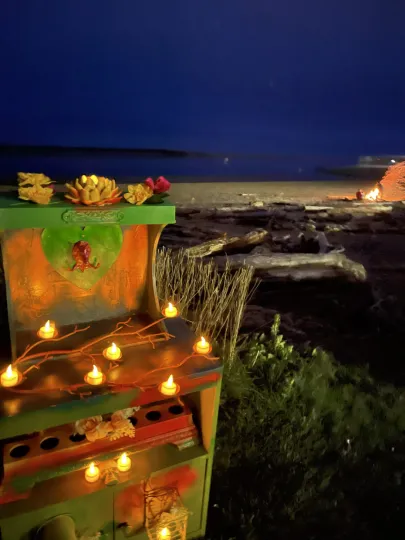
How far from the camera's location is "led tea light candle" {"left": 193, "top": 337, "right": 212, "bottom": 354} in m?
1.53

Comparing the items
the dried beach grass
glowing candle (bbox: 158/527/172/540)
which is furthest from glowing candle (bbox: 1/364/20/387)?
the dried beach grass

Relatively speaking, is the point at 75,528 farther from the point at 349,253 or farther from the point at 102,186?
the point at 349,253

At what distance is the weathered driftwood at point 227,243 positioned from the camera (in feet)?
12.7

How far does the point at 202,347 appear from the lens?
1.54 meters

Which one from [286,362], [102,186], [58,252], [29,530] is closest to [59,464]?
[29,530]

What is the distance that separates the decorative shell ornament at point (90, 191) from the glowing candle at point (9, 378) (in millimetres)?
566

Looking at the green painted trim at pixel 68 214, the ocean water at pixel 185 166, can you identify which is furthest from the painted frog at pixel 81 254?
the ocean water at pixel 185 166

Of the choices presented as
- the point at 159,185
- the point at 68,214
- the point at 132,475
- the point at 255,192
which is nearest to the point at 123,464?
the point at 132,475

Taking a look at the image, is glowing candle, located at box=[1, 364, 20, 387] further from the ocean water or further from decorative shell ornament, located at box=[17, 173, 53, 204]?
the ocean water

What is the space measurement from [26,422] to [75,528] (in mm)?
533

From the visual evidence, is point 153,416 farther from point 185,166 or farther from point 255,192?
point 255,192

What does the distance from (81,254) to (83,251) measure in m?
0.02

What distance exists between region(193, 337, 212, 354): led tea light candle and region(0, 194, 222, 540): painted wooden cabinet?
A: 0.02 metres

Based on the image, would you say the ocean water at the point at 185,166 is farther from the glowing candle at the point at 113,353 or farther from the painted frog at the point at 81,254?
the glowing candle at the point at 113,353
